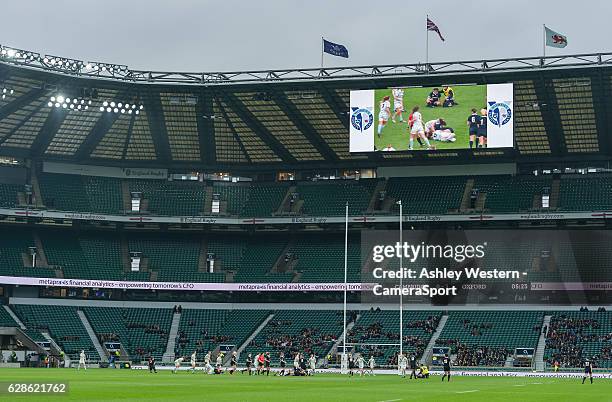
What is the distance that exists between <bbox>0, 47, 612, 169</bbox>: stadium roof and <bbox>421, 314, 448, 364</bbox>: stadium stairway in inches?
616

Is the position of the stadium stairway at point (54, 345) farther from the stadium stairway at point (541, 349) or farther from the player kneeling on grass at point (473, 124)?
the player kneeling on grass at point (473, 124)

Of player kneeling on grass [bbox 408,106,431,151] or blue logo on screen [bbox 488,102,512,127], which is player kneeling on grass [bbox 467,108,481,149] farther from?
player kneeling on grass [bbox 408,106,431,151]

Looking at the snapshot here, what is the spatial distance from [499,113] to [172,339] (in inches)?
1462

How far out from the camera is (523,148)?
9306 centimetres

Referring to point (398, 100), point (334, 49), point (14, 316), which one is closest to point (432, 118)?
point (398, 100)

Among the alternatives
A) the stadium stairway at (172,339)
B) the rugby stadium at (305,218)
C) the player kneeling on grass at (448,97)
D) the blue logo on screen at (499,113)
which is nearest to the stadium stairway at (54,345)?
the rugby stadium at (305,218)

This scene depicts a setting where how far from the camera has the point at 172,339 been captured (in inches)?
3637

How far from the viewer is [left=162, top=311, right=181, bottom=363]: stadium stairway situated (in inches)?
3514

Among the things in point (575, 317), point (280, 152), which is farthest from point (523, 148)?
point (280, 152)

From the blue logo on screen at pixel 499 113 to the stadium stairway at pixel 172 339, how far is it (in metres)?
36.0

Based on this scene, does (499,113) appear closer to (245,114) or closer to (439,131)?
(439,131)

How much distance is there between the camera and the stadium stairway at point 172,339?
89250 mm

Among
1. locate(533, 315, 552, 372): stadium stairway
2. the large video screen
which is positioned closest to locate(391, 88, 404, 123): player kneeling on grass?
the large video screen

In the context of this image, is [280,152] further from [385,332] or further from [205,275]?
[385,332]
